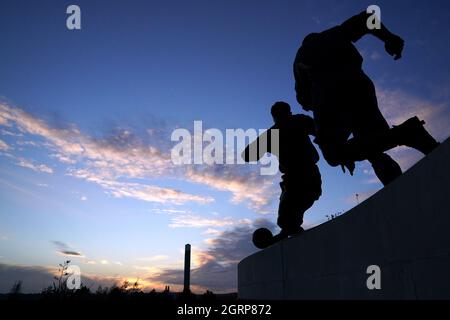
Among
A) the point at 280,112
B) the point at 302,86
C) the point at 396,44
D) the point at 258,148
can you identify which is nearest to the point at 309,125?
the point at 280,112

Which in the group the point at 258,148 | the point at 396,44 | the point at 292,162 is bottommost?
the point at 292,162

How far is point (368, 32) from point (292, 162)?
2.18 meters

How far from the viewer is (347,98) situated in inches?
158

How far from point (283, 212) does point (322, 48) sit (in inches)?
101

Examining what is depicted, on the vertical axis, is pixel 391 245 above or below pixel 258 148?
below

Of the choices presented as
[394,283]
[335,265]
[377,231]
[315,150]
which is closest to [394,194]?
[377,231]

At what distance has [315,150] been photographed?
227 inches

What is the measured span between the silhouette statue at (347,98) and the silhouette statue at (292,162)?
1142 mm

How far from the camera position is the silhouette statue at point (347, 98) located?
3.71 meters

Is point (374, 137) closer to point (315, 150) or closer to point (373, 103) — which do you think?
point (373, 103)

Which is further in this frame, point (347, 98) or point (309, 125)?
point (309, 125)

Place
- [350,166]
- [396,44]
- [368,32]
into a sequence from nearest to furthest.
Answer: [350,166], [396,44], [368,32]

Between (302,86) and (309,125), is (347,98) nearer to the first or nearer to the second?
(302,86)

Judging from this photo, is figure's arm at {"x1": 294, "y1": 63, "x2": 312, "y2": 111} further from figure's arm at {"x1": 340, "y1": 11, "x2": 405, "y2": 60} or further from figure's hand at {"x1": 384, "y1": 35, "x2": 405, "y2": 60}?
figure's hand at {"x1": 384, "y1": 35, "x2": 405, "y2": 60}
